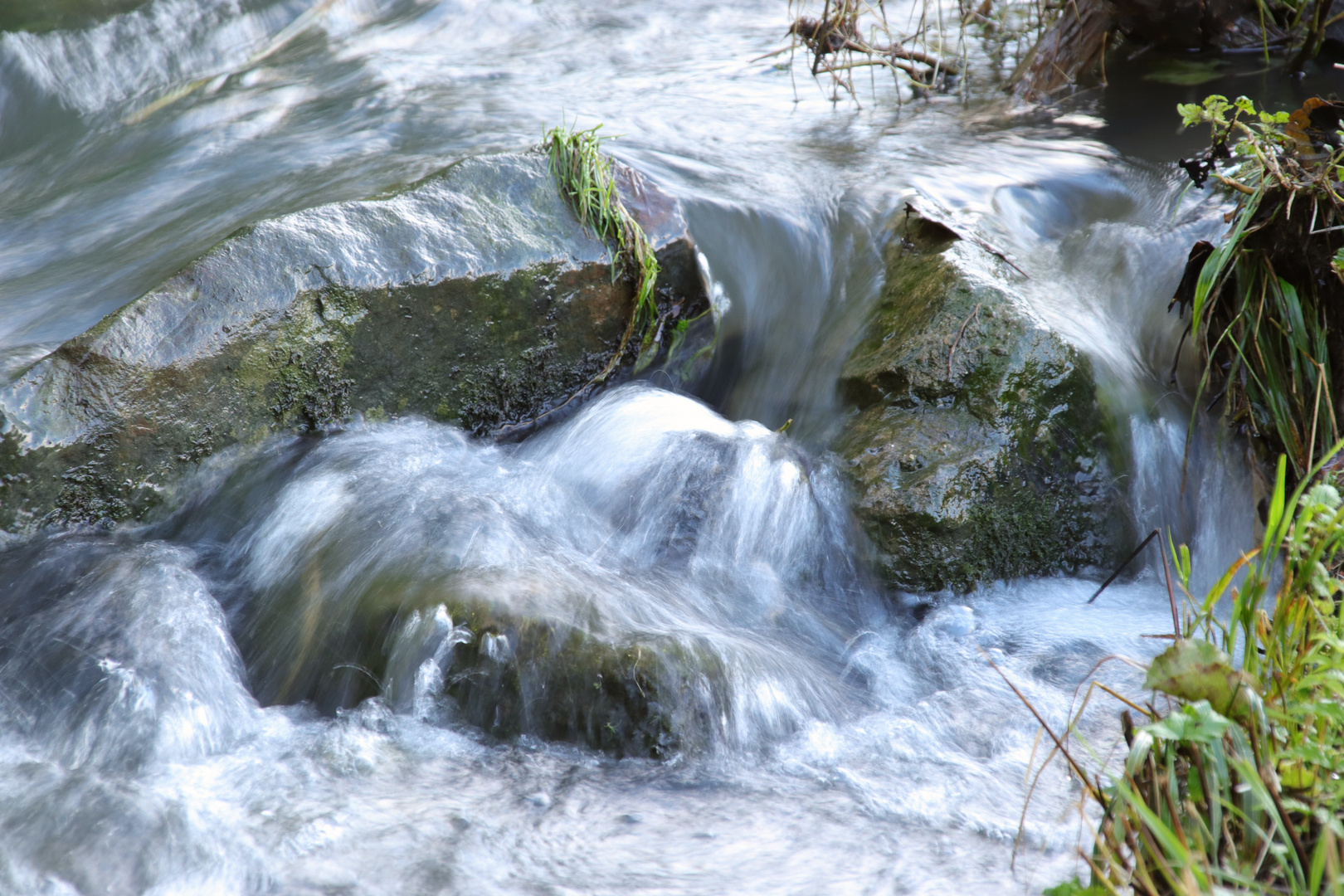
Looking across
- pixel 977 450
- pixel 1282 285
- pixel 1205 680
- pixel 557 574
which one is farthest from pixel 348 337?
pixel 1282 285

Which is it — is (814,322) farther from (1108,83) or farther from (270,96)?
(270,96)

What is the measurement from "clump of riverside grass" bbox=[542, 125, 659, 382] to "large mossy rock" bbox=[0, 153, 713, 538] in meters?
0.06

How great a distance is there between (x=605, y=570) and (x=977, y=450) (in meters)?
1.45

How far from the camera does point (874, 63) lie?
21.1ft

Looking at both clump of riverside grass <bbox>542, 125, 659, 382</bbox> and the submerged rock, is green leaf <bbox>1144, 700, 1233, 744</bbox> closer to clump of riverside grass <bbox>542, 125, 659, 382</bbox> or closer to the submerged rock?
the submerged rock

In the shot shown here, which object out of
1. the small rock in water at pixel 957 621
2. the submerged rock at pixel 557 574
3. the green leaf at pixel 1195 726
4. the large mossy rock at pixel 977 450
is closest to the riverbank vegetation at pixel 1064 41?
the large mossy rock at pixel 977 450

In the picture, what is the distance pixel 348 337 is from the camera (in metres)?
3.80

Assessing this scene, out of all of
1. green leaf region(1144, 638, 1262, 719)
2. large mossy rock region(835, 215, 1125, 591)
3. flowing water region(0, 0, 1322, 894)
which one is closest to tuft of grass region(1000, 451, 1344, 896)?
green leaf region(1144, 638, 1262, 719)

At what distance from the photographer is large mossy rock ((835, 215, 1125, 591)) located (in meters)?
3.45

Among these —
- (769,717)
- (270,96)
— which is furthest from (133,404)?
(270,96)

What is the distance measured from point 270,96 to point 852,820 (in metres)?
5.98

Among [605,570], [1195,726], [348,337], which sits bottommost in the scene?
[605,570]

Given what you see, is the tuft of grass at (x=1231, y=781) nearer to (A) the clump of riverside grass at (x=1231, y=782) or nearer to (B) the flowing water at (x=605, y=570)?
(A) the clump of riverside grass at (x=1231, y=782)

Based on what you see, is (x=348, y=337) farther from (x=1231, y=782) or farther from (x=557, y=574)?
(x=1231, y=782)
